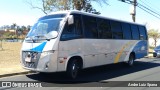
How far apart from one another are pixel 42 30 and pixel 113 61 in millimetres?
5237

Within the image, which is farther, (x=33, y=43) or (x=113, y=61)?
(x=113, y=61)

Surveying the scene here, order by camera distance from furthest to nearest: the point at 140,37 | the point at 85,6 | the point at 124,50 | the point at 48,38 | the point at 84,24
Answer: the point at 85,6 → the point at 140,37 → the point at 124,50 → the point at 84,24 → the point at 48,38

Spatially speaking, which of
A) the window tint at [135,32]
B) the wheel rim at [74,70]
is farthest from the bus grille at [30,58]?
the window tint at [135,32]

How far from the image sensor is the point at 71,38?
1149 centimetres

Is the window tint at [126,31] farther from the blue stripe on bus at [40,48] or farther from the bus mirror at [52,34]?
the blue stripe on bus at [40,48]

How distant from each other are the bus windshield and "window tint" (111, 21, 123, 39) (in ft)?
15.1

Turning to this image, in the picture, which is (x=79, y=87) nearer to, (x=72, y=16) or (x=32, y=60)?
(x=32, y=60)

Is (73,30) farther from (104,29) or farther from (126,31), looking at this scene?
(126,31)

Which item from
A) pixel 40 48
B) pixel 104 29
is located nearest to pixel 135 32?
pixel 104 29

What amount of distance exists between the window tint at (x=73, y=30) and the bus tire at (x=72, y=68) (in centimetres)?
102

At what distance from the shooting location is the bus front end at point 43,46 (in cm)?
1059

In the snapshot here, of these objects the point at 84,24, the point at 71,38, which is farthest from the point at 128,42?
the point at 71,38

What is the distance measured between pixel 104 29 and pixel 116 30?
157cm

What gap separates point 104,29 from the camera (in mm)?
14336
